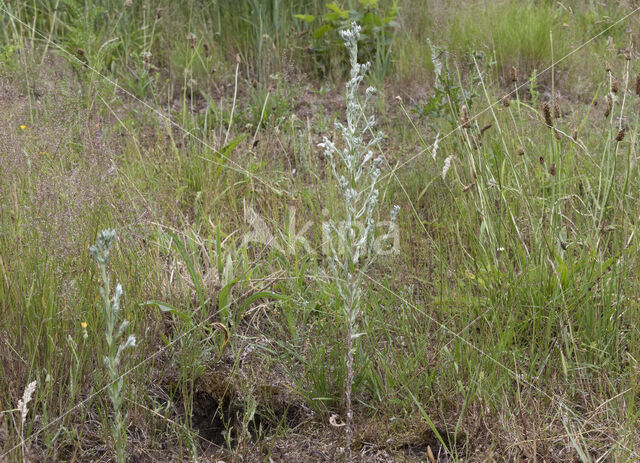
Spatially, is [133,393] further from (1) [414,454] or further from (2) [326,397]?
(1) [414,454]

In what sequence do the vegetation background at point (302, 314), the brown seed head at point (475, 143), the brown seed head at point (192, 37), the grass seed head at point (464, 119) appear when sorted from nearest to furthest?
the vegetation background at point (302, 314), the grass seed head at point (464, 119), the brown seed head at point (475, 143), the brown seed head at point (192, 37)

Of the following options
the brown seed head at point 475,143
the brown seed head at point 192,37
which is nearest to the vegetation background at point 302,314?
the brown seed head at point 475,143

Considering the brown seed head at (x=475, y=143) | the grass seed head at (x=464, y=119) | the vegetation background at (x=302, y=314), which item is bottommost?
the vegetation background at (x=302, y=314)

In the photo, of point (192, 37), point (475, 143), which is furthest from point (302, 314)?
point (192, 37)

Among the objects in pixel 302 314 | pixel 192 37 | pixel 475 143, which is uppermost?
pixel 192 37

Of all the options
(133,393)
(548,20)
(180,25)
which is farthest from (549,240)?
(180,25)

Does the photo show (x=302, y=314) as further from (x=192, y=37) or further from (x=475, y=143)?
(x=192, y=37)

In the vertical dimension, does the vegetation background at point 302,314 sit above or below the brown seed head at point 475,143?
below

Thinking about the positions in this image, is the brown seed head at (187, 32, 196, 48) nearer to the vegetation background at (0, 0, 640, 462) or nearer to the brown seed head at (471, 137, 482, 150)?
the vegetation background at (0, 0, 640, 462)

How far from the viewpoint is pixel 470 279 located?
2.18 meters

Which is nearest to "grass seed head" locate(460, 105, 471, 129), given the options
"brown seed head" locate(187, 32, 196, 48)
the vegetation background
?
the vegetation background

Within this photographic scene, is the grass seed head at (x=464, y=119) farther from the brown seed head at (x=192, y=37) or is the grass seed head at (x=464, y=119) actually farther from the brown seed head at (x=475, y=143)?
the brown seed head at (x=192, y=37)

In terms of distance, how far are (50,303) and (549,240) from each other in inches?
65.6

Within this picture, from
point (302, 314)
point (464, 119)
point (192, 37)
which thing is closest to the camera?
point (464, 119)
